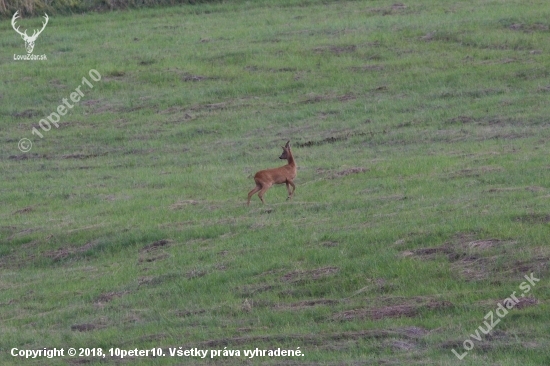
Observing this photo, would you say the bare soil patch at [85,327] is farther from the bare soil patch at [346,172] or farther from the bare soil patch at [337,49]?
the bare soil patch at [337,49]

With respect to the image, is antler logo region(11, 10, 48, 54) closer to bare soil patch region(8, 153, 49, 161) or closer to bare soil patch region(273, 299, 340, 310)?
bare soil patch region(8, 153, 49, 161)

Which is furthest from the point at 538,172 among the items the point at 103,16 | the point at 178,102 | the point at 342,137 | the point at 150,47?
the point at 103,16

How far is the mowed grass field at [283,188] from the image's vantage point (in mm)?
11766

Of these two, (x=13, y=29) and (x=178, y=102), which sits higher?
(x=13, y=29)

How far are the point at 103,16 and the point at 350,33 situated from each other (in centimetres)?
1016

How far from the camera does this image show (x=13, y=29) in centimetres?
3562

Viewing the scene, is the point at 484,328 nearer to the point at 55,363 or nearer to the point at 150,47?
the point at 55,363

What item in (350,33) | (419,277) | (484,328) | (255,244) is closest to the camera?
(484,328)

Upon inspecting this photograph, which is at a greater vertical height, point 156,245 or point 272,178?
point 272,178

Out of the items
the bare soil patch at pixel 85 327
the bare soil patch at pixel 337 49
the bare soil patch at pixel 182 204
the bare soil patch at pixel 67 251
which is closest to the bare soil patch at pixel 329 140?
the bare soil patch at pixel 182 204

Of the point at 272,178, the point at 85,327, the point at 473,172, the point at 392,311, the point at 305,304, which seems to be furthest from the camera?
the point at 473,172

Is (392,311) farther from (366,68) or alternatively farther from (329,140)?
(366,68)

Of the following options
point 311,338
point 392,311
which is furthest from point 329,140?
point 311,338

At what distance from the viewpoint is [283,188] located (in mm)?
19266
